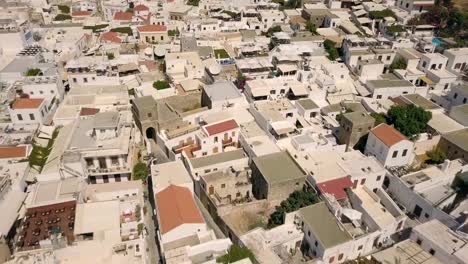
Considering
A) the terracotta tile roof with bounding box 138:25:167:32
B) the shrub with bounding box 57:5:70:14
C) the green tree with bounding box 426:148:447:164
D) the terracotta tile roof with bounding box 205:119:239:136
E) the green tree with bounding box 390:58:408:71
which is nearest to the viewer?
the green tree with bounding box 426:148:447:164

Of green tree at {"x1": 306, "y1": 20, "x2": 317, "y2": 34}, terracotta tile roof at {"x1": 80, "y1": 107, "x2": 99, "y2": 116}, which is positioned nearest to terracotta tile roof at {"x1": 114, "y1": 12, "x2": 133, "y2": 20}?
green tree at {"x1": 306, "y1": 20, "x2": 317, "y2": 34}

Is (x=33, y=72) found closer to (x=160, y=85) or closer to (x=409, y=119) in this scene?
(x=160, y=85)

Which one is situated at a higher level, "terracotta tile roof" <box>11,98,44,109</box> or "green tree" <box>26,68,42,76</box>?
"green tree" <box>26,68,42,76</box>

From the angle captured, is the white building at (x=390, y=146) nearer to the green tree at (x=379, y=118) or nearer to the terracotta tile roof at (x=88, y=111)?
the green tree at (x=379, y=118)

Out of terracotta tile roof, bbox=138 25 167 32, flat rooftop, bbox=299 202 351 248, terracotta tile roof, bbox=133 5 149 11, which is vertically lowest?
flat rooftop, bbox=299 202 351 248

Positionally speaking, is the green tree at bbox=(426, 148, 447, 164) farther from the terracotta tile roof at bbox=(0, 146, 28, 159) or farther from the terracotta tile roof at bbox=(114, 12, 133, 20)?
the terracotta tile roof at bbox=(114, 12, 133, 20)

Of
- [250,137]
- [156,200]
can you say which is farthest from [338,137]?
[156,200]

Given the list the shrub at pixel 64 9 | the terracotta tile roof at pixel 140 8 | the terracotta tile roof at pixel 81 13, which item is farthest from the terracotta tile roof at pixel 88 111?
the shrub at pixel 64 9

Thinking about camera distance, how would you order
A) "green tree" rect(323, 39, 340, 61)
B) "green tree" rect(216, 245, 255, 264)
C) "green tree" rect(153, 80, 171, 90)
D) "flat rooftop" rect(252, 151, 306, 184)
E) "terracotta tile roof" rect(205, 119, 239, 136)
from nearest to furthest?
"green tree" rect(216, 245, 255, 264) < "flat rooftop" rect(252, 151, 306, 184) < "terracotta tile roof" rect(205, 119, 239, 136) < "green tree" rect(153, 80, 171, 90) < "green tree" rect(323, 39, 340, 61)
